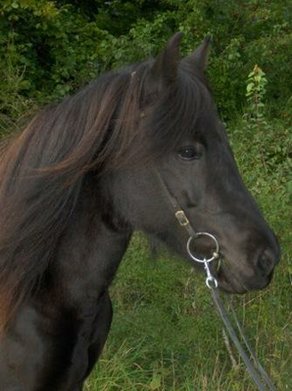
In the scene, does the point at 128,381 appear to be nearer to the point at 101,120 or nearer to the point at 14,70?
the point at 101,120

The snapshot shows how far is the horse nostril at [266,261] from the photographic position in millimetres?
2723

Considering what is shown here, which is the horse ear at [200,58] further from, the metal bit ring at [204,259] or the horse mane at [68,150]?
the metal bit ring at [204,259]

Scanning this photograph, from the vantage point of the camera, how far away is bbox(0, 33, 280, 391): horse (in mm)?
2773

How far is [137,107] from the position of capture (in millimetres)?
2863

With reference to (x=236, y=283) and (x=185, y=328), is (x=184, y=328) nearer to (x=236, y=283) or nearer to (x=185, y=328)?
(x=185, y=328)

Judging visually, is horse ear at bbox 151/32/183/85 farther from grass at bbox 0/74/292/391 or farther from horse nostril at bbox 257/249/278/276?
grass at bbox 0/74/292/391

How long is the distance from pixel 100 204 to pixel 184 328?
81.9 inches

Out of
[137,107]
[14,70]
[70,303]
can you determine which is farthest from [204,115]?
[14,70]

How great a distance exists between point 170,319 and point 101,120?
2.43m

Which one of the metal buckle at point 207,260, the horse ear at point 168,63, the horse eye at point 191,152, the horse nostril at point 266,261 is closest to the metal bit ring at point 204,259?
the metal buckle at point 207,260

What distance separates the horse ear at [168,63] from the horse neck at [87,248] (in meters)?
0.52

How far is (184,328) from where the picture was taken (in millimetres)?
4918

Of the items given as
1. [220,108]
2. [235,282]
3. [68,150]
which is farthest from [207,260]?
[220,108]

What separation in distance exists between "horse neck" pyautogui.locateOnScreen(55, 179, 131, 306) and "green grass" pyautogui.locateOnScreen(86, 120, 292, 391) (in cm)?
90
